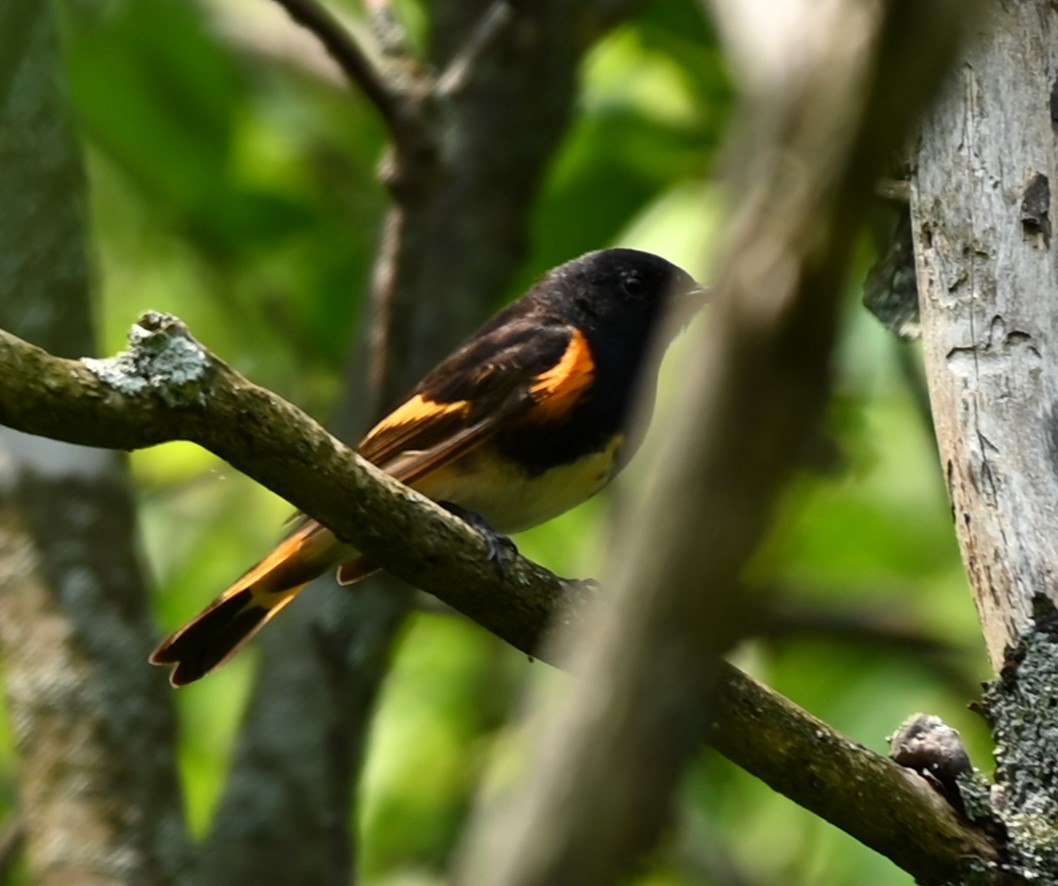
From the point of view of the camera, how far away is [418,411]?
3.62 m

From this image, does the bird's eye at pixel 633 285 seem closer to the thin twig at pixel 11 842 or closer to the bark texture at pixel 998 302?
the bark texture at pixel 998 302

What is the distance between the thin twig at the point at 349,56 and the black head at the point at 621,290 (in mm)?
729

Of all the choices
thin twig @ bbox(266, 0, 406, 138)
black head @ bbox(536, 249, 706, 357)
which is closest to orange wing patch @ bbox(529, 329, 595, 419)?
black head @ bbox(536, 249, 706, 357)

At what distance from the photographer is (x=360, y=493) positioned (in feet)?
6.95

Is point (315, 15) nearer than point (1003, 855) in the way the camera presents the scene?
No

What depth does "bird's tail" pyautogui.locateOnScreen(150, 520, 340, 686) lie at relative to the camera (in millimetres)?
3281

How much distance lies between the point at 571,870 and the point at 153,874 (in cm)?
297

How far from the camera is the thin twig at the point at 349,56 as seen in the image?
355 centimetres

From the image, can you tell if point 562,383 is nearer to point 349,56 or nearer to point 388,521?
point 349,56

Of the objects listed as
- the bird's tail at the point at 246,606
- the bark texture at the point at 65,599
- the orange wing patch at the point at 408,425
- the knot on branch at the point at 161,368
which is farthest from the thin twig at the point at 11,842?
the knot on branch at the point at 161,368

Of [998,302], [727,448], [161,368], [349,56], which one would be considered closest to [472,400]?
[349,56]

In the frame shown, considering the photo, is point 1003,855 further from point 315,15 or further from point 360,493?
point 315,15

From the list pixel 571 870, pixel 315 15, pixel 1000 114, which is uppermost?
pixel 315 15

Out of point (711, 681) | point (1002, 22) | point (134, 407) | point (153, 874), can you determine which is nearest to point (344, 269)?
point (153, 874)
